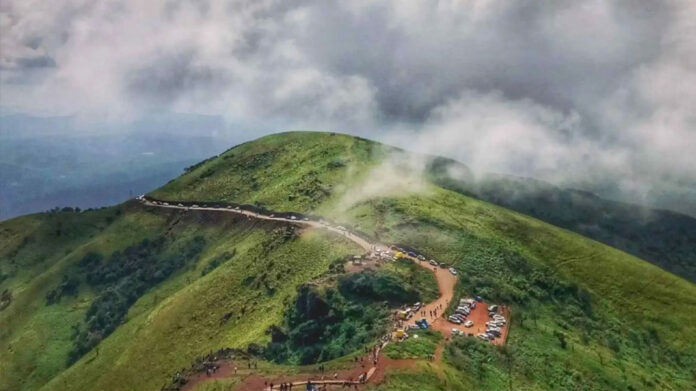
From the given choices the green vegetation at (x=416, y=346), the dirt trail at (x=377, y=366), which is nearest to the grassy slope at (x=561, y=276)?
the dirt trail at (x=377, y=366)

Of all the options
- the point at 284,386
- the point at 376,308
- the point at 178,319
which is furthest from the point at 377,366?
the point at 178,319

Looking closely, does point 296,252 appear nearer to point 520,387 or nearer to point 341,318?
point 341,318

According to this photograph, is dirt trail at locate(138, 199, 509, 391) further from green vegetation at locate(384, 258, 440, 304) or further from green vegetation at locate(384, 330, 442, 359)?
green vegetation at locate(384, 258, 440, 304)

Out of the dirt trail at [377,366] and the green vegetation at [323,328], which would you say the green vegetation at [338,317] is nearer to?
the green vegetation at [323,328]

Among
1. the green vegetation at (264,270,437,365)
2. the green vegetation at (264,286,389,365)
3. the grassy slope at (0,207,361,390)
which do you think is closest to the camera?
the green vegetation at (264,286,389,365)

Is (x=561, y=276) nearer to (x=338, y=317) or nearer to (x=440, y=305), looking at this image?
(x=440, y=305)

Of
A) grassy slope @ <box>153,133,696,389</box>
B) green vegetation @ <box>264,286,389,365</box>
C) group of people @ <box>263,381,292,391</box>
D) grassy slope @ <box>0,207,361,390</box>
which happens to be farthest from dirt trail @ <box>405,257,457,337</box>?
group of people @ <box>263,381,292,391</box>
